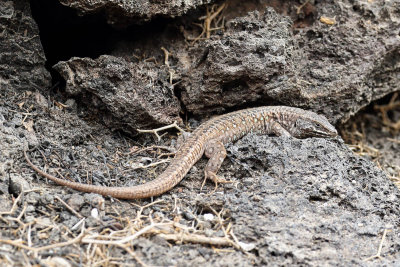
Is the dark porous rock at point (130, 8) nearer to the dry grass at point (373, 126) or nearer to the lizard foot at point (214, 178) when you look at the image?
the lizard foot at point (214, 178)

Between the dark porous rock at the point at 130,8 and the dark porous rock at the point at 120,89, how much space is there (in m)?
0.48

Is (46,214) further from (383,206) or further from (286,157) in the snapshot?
(383,206)

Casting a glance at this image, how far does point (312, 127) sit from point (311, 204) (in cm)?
150

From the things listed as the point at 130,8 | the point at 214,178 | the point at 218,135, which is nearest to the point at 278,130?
the point at 218,135

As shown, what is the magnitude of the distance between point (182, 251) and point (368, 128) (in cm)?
489

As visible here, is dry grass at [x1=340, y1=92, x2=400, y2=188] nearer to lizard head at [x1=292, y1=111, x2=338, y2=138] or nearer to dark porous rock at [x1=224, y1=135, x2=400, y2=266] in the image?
lizard head at [x1=292, y1=111, x2=338, y2=138]

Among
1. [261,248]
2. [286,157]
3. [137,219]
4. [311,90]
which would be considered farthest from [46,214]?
[311,90]

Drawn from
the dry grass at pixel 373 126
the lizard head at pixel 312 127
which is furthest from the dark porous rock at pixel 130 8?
the dry grass at pixel 373 126

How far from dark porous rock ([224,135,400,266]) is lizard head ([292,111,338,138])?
0.93 ft

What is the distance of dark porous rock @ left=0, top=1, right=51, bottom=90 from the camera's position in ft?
15.3

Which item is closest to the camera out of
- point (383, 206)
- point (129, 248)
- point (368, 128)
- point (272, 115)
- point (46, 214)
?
point (129, 248)

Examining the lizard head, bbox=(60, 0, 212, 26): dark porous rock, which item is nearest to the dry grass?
the lizard head

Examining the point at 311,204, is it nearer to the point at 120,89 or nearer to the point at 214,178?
the point at 214,178

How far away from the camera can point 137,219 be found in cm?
380
